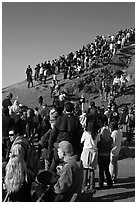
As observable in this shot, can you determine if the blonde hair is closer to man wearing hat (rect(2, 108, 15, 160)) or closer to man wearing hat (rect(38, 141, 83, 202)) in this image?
man wearing hat (rect(38, 141, 83, 202))

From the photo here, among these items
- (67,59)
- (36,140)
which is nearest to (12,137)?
(36,140)

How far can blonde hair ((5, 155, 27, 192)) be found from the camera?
18.0 ft

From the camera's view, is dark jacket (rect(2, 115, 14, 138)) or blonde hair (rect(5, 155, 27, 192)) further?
dark jacket (rect(2, 115, 14, 138))

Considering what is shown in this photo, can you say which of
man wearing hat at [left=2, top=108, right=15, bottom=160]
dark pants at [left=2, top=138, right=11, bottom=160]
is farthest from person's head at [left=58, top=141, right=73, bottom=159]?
man wearing hat at [left=2, top=108, right=15, bottom=160]

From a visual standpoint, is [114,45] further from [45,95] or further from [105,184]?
[105,184]

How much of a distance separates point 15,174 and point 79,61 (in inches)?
913

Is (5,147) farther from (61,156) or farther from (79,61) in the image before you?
(79,61)

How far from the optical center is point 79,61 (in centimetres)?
2822

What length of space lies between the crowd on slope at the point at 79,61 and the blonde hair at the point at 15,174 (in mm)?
20603

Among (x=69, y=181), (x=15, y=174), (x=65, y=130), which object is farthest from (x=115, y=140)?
(x=15, y=174)

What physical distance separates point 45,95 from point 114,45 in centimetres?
839

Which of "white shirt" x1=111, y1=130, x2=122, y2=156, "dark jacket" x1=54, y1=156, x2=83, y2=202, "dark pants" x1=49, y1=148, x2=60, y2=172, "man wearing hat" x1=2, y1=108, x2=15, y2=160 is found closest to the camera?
"dark jacket" x1=54, y1=156, x2=83, y2=202

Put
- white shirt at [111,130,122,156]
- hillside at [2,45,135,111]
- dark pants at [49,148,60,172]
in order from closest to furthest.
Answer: dark pants at [49,148,60,172], white shirt at [111,130,122,156], hillside at [2,45,135,111]

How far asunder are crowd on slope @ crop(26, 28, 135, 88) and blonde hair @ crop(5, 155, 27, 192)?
2060 centimetres
